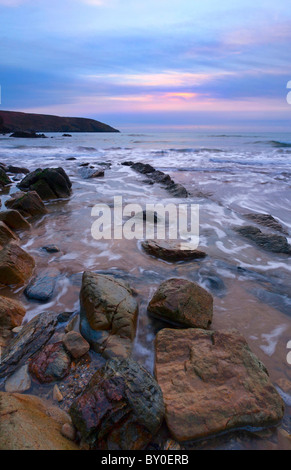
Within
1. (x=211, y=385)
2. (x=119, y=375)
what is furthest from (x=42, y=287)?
(x=211, y=385)

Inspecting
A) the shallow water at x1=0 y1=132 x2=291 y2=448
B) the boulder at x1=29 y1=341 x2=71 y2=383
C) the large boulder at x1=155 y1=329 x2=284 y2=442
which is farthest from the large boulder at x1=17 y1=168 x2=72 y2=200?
the large boulder at x1=155 y1=329 x2=284 y2=442

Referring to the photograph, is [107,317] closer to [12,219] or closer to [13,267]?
[13,267]

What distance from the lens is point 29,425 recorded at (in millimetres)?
1390

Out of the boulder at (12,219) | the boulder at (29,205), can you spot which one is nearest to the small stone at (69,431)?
the boulder at (12,219)

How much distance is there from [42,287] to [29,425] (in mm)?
1796

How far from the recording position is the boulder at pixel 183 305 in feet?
8.11

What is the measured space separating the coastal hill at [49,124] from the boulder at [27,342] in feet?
232

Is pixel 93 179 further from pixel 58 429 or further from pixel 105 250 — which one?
pixel 58 429

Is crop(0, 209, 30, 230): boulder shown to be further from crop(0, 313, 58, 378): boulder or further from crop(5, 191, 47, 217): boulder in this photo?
crop(0, 313, 58, 378): boulder

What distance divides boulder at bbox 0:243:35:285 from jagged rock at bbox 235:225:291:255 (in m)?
3.71

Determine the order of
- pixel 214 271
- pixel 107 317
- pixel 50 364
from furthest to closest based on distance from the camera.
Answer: pixel 214 271, pixel 107 317, pixel 50 364

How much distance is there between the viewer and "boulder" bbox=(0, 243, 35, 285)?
10.2 feet

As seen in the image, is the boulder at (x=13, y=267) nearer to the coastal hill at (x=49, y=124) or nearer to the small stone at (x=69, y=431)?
the small stone at (x=69, y=431)
